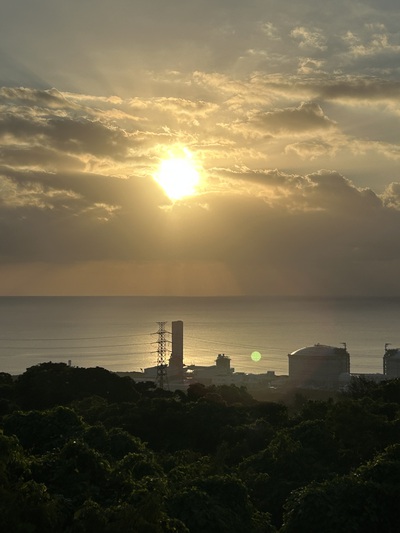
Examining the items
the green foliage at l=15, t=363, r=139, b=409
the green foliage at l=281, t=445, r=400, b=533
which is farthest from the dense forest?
the green foliage at l=15, t=363, r=139, b=409

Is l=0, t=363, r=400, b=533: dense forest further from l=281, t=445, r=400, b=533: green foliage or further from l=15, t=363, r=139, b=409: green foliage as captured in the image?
l=15, t=363, r=139, b=409: green foliage

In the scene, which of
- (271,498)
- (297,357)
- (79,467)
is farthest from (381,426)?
(297,357)

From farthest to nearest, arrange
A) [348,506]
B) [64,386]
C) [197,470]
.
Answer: [64,386]
[197,470]
[348,506]

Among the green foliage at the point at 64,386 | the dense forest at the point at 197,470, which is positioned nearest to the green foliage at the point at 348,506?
the dense forest at the point at 197,470

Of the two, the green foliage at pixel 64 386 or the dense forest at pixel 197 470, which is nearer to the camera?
the dense forest at pixel 197 470

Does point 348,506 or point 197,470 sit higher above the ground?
point 197,470

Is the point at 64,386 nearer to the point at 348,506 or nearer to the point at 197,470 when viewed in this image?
the point at 197,470

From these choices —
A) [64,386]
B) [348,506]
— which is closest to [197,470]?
[348,506]

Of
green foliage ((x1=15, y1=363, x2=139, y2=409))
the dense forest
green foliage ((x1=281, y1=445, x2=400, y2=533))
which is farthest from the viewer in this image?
green foliage ((x1=15, y1=363, x2=139, y2=409))

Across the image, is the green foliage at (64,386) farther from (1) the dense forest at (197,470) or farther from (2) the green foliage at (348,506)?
(2) the green foliage at (348,506)

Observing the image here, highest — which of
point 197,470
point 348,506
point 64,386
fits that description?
point 64,386
